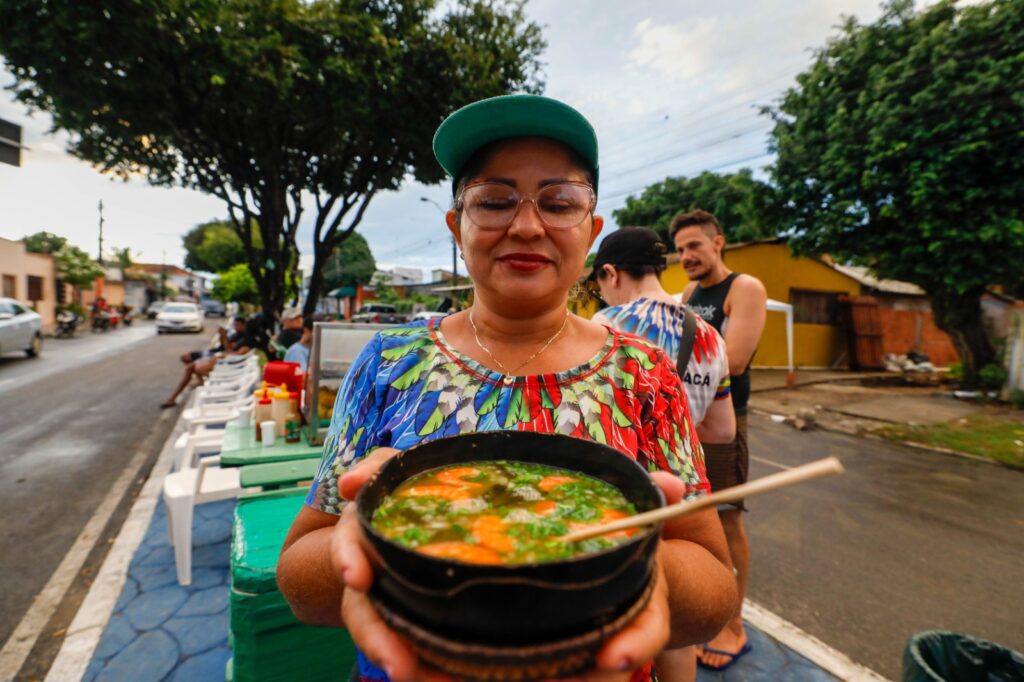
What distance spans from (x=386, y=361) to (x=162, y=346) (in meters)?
22.8

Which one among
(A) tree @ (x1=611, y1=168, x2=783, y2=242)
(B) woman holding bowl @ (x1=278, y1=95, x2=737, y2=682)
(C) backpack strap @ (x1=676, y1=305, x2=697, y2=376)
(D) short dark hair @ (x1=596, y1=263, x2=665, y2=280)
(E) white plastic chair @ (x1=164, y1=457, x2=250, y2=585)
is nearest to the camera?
(B) woman holding bowl @ (x1=278, y1=95, x2=737, y2=682)

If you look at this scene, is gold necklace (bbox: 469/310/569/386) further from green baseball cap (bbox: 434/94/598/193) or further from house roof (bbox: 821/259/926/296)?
house roof (bbox: 821/259/926/296)

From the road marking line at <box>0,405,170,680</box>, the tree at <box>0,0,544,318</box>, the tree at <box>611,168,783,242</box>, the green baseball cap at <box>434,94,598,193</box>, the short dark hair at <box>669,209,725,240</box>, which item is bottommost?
the road marking line at <box>0,405,170,680</box>

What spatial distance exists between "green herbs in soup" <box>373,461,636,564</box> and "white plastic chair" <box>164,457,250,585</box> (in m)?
3.07

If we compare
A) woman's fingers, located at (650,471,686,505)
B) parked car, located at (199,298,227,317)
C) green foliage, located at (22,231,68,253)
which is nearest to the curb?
woman's fingers, located at (650,471,686,505)

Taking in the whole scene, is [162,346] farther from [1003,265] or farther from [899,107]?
[1003,265]

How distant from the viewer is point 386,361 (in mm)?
1323

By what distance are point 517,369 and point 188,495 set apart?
3506 mm

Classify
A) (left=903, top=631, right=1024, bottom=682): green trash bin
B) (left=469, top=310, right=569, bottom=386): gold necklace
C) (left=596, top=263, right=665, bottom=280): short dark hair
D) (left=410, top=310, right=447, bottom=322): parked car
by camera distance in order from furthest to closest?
1. (left=596, top=263, right=665, bottom=280): short dark hair
2. (left=903, top=631, right=1024, bottom=682): green trash bin
3. (left=410, top=310, right=447, bottom=322): parked car
4. (left=469, top=310, right=569, bottom=386): gold necklace

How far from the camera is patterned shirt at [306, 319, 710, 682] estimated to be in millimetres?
1235

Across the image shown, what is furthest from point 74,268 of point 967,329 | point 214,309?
point 967,329

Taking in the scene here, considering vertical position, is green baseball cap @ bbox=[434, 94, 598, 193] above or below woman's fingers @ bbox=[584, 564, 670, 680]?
above

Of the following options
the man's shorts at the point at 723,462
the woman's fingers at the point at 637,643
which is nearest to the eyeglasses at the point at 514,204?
the woman's fingers at the point at 637,643

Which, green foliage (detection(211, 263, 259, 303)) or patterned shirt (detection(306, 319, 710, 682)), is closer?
patterned shirt (detection(306, 319, 710, 682))
